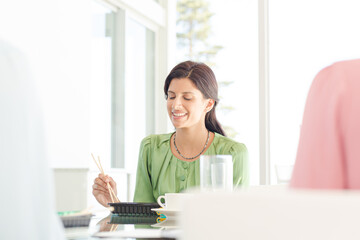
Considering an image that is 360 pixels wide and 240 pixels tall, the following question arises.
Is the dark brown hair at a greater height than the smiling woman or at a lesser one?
greater

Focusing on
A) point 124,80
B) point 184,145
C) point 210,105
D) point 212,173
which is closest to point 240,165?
point 184,145

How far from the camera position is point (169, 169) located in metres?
2.73

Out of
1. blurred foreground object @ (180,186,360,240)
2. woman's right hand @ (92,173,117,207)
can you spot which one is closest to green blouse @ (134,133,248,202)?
woman's right hand @ (92,173,117,207)

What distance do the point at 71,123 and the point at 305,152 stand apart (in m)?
3.70

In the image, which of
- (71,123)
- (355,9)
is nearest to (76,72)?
(71,123)

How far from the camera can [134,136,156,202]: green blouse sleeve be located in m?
2.69

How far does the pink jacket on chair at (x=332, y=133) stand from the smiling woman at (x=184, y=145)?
182cm

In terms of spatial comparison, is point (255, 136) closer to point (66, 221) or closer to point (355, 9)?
point (355, 9)

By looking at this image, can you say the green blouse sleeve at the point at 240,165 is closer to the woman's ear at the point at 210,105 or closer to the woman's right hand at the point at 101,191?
the woman's ear at the point at 210,105

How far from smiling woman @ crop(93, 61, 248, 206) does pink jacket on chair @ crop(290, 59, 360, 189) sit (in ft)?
5.99

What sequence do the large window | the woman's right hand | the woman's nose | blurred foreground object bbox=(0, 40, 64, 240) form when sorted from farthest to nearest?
the large window, the woman's nose, the woman's right hand, blurred foreground object bbox=(0, 40, 64, 240)

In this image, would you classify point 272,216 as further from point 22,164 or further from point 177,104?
point 177,104

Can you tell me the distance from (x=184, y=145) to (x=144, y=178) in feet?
0.96

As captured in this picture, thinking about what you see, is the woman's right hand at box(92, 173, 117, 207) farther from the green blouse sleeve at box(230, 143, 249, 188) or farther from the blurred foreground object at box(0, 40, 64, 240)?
the blurred foreground object at box(0, 40, 64, 240)
